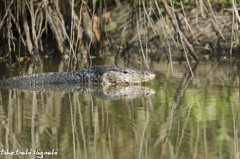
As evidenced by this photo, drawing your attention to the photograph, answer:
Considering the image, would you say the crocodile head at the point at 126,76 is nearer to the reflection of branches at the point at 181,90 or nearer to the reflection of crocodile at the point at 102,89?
the reflection of crocodile at the point at 102,89

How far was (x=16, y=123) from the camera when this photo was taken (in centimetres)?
368

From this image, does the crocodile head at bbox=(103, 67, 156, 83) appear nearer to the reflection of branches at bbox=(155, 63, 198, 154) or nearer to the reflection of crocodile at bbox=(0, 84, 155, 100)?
the reflection of crocodile at bbox=(0, 84, 155, 100)

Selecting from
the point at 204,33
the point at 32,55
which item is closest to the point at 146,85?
the point at 32,55

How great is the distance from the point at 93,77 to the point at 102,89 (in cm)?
72

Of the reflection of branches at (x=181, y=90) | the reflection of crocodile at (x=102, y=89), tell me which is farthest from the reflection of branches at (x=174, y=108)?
the reflection of crocodile at (x=102, y=89)

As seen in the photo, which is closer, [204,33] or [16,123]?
[16,123]

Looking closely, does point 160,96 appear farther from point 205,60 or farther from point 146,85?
point 205,60

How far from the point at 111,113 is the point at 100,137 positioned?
805 mm

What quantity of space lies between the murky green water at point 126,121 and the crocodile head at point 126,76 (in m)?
0.28

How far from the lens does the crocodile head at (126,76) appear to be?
6.18 m

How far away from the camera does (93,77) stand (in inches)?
248

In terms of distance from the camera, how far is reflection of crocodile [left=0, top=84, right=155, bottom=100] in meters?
5.01

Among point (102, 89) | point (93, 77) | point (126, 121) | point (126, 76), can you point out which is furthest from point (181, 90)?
point (126, 121)

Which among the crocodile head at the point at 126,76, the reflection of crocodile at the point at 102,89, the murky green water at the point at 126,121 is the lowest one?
the murky green water at the point at 126,121
